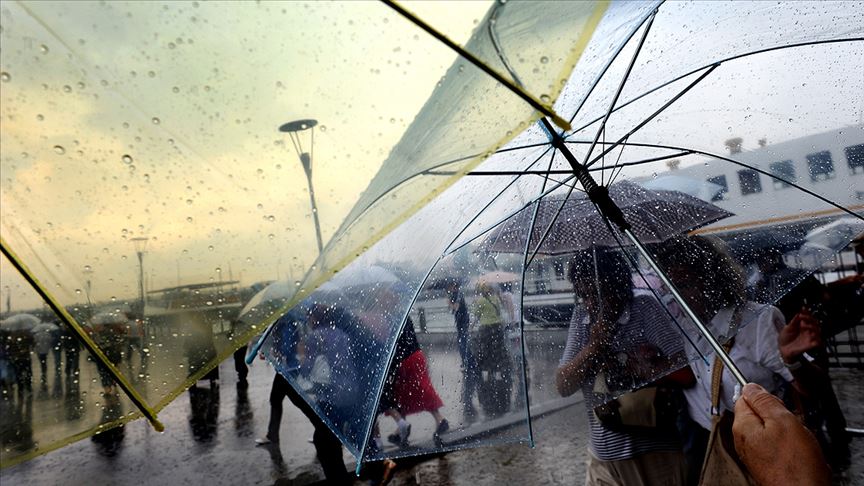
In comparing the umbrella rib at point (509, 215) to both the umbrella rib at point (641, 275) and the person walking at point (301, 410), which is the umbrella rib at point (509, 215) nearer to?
the umbrella rib at point (641, 275)

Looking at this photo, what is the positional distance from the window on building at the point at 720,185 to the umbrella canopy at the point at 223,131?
1831 mm

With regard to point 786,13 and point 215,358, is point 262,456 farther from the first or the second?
point 786,13

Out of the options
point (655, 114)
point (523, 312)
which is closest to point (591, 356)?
point (523, 312)

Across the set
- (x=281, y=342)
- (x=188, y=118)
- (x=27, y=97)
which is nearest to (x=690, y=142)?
(x=281, y=342)

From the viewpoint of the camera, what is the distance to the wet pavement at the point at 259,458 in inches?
231

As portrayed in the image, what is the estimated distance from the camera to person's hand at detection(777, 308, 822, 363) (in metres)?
3.14

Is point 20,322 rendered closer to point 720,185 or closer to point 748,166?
point 720,185

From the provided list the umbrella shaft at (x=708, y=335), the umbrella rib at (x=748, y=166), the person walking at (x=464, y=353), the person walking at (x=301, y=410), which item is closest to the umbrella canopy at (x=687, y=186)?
the umbrella rib at (x=748, y=166)

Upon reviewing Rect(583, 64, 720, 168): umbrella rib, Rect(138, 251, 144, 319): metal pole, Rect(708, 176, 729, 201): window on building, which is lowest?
Rect(138, 251, 144, 319): metal pole

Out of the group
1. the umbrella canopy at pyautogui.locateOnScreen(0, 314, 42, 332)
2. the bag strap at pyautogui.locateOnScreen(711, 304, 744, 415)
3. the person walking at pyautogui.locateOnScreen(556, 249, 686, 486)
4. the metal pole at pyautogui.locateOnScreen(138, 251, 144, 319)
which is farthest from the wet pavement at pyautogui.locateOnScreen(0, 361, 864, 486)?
the umbrella canopy at pyautogui.locateOnScreen(0, 314, 42, 332)

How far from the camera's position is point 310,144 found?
1125 millimetres

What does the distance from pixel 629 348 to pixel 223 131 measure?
2.01m

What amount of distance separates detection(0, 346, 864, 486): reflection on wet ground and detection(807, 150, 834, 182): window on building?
296 cm

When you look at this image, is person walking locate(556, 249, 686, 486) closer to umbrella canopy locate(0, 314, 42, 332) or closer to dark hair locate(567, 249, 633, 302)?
dark hair locate(567, 249, 633, 302)
